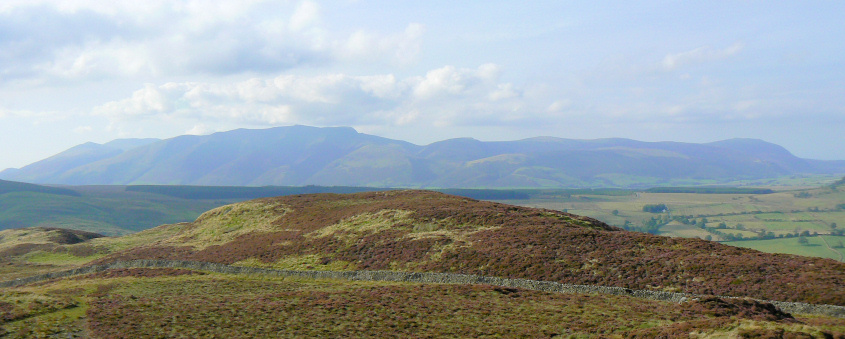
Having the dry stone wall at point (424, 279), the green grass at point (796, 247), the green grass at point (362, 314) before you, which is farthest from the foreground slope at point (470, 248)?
the green grass at point (796, 247)

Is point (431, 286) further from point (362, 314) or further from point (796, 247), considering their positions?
point (796, 247)

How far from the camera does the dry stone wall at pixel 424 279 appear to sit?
127ft

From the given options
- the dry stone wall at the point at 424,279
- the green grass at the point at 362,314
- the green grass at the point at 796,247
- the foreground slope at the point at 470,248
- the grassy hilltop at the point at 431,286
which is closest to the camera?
the green grass at the point at 362,314

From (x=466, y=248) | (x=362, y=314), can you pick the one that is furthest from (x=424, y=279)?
(x=362, y=314)

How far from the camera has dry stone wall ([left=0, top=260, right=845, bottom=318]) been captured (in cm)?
3866

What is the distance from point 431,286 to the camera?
161 feet

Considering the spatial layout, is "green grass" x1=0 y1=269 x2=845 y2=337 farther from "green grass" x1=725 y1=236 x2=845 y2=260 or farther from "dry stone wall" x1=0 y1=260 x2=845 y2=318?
"green grass" x1=725 y1=236 x2=845 y2=260

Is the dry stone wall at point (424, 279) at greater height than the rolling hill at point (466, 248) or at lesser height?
lesser

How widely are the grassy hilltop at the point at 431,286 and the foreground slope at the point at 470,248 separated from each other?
0.24 metres

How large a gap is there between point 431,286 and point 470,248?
1282cm

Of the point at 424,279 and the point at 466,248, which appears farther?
the point at 466,248

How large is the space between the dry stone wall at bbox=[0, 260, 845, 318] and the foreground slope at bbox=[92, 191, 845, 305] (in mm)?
1975

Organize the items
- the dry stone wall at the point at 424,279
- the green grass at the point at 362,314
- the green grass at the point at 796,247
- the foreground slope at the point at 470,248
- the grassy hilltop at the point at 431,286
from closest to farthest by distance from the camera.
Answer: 1. the green grass at the point at 362,314
2. the grassy hilltop at the point at 431,286
3. the dry stone wall at the point at 424,279
4. the foreground slope at the point at 470,248
5. the green grass at the point at 796,247

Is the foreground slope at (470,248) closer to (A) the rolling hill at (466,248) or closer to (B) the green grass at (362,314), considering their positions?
(A) the rolling hill at (466,248)
